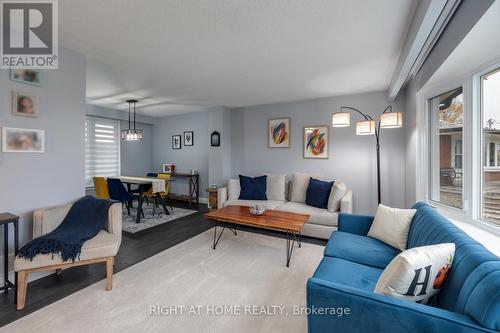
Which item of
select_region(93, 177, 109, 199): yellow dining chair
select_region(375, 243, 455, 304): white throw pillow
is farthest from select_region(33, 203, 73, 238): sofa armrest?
select_region(375, 243, 455, 304): white throw pillow

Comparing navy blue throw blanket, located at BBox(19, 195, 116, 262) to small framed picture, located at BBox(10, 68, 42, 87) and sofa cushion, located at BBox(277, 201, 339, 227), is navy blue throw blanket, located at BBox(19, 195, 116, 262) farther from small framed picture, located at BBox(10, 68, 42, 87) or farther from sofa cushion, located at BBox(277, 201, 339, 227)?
sofa cushion, located at BBox(277, 201, 339, 227)

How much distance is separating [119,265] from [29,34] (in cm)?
252

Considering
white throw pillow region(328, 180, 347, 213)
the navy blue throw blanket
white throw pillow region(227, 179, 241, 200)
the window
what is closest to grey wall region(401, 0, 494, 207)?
the window

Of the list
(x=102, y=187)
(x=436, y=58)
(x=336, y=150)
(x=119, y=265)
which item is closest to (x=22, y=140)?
(x=119, y=265)

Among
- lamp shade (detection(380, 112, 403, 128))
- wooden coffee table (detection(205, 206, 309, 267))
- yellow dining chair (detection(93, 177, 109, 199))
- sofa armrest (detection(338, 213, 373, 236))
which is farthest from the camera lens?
yellow dining chair (detection(93, 177, 109, 199))

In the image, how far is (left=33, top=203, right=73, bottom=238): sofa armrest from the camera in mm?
2113

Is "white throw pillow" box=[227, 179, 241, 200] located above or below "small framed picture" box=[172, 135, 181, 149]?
below

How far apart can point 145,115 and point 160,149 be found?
3.43 feet

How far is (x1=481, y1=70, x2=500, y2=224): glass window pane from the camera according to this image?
1788 mm

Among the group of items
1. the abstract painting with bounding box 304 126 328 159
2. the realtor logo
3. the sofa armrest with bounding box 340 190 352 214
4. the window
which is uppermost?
the realtor logo

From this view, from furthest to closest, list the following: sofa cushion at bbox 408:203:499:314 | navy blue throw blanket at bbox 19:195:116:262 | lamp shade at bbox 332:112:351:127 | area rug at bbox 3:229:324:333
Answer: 1. lamp shade at bbox 332:112:351:127
2. navy blue throw blanket at bbox 19:195:116:262
3. area rug at bbox 3:229:324:333
4. sofa cushion at bbox 408:203:499:314

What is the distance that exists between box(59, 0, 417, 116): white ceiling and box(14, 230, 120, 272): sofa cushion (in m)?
1.98

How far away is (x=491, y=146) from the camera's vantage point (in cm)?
185

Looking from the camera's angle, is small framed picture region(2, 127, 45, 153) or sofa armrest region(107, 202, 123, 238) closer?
small framed picture region(2, 127, 45, 153)
